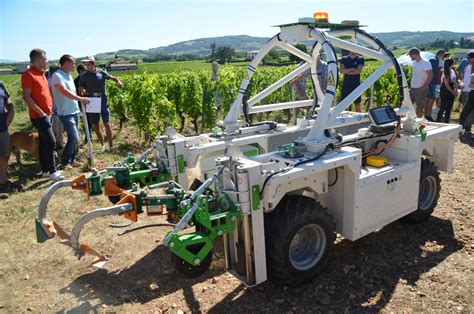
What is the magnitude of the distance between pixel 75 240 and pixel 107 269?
1.17 m

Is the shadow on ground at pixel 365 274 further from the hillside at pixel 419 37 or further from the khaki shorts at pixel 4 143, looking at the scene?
the hillside at pixel 419 37

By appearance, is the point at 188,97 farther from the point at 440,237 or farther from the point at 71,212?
the point at 440,237

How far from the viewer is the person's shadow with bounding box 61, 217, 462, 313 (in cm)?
340

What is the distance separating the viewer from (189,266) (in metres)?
2.99

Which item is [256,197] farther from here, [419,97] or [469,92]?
[469,92]

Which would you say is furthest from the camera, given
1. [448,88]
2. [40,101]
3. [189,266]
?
[448,88]

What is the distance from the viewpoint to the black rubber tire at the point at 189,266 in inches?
116

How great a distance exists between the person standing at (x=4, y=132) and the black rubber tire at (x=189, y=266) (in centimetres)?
477

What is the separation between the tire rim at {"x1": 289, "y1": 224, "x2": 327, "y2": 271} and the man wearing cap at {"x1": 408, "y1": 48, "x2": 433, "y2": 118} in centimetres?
692

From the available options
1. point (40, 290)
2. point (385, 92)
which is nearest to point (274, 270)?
point (40, 290)

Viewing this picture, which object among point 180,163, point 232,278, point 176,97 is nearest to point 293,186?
point 232,278

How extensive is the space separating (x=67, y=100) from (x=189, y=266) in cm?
523

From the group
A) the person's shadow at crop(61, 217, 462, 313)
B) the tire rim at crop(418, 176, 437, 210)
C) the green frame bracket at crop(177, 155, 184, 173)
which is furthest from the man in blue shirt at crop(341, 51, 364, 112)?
the green frame bracket at crop(177, 155, 184, 173)

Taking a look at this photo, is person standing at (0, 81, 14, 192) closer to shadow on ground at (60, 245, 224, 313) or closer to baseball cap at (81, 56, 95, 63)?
baseball cap at (81, 56, 95, 63)
